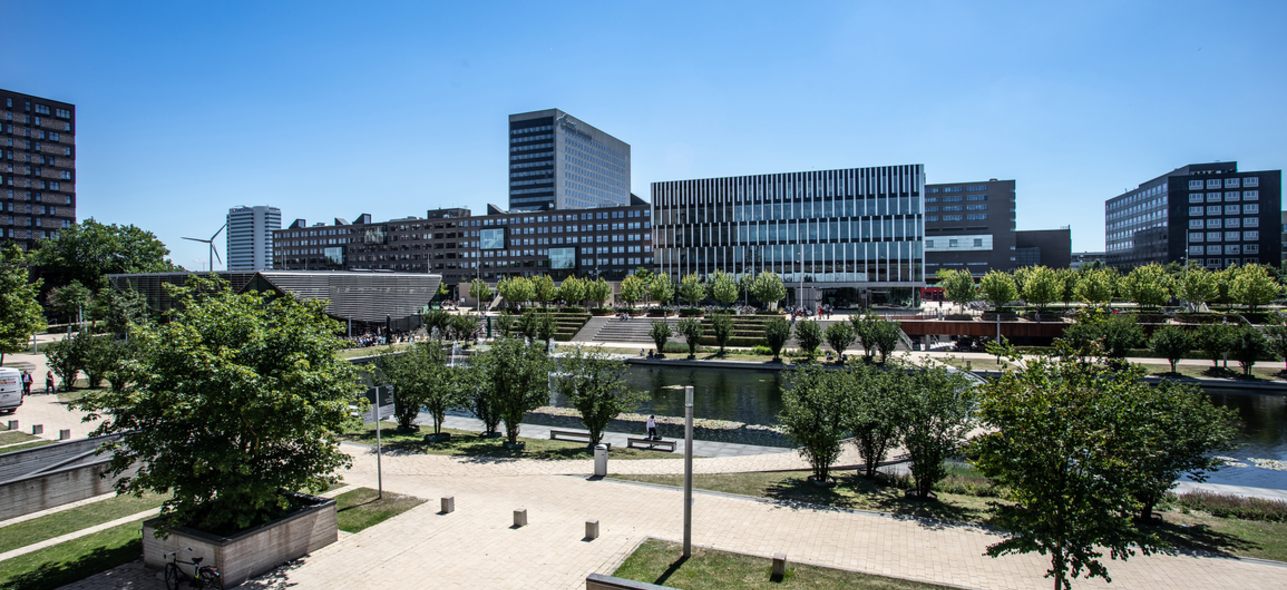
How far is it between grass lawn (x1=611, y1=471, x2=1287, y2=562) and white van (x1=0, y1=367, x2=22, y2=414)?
27.1m

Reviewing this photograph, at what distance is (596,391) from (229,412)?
41.2 ft

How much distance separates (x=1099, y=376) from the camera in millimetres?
8570

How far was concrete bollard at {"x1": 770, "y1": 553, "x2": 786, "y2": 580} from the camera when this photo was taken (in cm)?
979

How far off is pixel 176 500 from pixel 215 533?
89cm

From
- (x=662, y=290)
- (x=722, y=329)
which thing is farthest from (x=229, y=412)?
(x=662, y=290)

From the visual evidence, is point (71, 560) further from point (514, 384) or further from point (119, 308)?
point (119, 308)

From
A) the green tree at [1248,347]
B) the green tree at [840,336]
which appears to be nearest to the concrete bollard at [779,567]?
the green tree at [840,336]

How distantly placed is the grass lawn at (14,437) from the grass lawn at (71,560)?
37.9 ft

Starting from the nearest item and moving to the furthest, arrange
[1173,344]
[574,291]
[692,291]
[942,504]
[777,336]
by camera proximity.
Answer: [942,504]
[1173,344]
[777,336]
[692,291]
[574,291]

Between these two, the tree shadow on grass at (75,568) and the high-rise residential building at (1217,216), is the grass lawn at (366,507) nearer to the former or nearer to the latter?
the tree shadow on grass at (75,568)

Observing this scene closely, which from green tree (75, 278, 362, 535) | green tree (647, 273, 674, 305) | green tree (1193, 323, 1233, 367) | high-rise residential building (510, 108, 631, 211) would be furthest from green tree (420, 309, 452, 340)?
high-rise residential building (510, 108, 631, 211)

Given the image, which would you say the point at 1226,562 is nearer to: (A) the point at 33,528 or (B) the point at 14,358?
(A) the point at 33,528

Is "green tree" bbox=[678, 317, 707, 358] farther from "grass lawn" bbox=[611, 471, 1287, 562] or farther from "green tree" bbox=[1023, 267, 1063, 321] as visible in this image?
"green tree" bbox=[1023, 267, 1063, 321]

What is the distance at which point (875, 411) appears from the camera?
16281 mm
